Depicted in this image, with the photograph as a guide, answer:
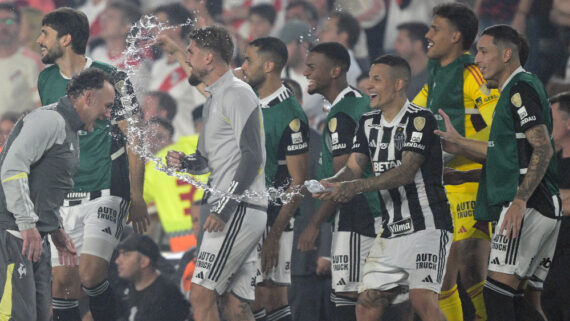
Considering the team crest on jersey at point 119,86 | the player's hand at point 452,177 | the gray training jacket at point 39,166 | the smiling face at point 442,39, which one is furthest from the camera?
the team crest on jersey at point 119,86

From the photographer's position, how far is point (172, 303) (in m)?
6.81

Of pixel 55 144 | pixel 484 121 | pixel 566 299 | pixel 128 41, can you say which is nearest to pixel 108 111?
pixel 55 144

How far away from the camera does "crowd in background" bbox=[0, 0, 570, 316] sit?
8.04 metres

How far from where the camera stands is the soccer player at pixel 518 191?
489 cm

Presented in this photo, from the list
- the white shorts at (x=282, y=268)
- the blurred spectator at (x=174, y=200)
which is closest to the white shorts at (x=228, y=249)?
the white shorts at (x=282, y=268)

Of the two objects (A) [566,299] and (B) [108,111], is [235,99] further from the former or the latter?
(A) [566,299]

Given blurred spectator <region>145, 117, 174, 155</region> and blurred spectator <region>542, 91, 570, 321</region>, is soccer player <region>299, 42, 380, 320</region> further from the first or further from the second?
blurred spectator <region>145, 117, 174, 155</region>

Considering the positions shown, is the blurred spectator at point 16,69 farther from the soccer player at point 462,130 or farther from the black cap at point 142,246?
the soccer player at point 462,130

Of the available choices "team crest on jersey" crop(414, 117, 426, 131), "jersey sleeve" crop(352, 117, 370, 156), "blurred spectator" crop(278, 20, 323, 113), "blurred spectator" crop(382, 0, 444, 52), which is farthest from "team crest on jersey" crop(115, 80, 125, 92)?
"blurred spectator" crop(382, 0, 444, 52)

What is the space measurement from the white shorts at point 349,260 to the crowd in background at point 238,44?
94cm

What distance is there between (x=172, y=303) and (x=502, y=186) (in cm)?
280

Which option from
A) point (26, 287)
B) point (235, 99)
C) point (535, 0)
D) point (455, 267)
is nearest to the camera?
point (26, 287)

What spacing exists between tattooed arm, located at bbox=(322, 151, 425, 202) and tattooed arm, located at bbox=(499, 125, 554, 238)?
0.57m

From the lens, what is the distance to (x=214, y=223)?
518 cm
